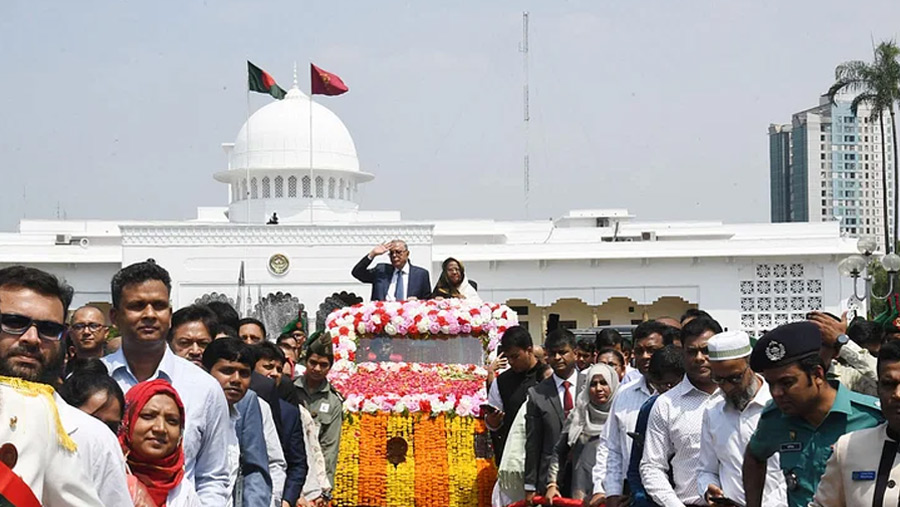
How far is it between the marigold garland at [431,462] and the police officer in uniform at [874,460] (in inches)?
268

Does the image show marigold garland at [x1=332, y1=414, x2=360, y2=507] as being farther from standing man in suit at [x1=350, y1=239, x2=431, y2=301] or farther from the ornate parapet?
the ornate parapet

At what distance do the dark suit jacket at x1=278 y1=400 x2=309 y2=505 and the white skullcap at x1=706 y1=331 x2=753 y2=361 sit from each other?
8.40 feet

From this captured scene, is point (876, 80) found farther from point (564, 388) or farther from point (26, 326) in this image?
point (26, 326)

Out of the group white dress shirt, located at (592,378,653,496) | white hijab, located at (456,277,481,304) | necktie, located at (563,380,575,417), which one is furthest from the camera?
white hijab, located at (456,277,481,304)

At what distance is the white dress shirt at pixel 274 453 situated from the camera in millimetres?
5973

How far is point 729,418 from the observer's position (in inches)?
200

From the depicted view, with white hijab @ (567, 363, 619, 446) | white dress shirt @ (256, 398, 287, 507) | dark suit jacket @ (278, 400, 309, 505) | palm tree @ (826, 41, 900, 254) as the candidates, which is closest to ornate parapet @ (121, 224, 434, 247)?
palm tree @ (826, 41, 900, 254)

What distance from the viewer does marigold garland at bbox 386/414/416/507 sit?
407 inches

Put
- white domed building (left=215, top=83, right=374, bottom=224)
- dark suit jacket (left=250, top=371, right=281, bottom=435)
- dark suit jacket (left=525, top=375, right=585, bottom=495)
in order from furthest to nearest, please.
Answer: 1. white domed building (left=215, top=83, right=374, bottom=224)
2. dark suit jacket (left=525, top=375, right=585, bottom=495)
3. dark suit jacket (left=250, top=371, right=281, bottom=435)

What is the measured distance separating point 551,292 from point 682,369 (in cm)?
3903

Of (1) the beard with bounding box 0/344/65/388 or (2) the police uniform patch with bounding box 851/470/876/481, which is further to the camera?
(2) the police uniform patch with bounding box 851/470/876/481

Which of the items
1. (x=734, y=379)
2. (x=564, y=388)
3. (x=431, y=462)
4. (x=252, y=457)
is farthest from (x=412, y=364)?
(x=734, y=379)

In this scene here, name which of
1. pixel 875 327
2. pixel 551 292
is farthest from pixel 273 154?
pixel 875 327

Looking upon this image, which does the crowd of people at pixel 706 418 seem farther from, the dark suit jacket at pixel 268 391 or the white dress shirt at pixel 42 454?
the white dress shirt at pixel 42 454
